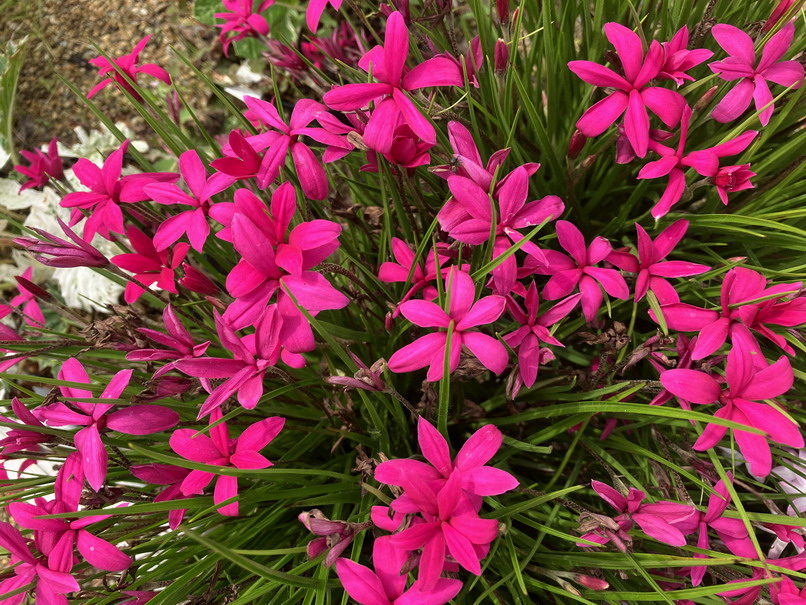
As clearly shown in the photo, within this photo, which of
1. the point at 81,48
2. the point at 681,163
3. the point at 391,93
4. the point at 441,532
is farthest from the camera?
the point at 81,48

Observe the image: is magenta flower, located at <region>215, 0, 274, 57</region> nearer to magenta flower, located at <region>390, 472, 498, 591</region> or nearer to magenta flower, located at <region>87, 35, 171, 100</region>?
magenta flower, located at <region>87, 35, 171, 100</region>

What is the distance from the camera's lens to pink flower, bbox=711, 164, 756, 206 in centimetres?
91

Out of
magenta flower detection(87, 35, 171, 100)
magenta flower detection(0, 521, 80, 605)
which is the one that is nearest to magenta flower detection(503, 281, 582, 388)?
magenta flower detection(0, 521, 80, 605)

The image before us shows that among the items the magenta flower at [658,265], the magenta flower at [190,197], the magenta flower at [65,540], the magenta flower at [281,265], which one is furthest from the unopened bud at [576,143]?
the magenta flower at [65,540]

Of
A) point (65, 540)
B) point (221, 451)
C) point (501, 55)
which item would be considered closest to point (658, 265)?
point (501, 55)

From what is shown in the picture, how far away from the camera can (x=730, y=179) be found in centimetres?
92

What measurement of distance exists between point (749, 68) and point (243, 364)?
0.95m

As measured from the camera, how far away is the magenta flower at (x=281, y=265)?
0.73 meters

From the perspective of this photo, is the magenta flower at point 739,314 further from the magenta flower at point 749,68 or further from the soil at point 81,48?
the soil at point 81,48

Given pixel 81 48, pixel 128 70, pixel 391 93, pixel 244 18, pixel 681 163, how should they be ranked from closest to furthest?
pixel 391 93, pixel 681 163, pixel 128 70, pixel 244 18, pixel 81 48

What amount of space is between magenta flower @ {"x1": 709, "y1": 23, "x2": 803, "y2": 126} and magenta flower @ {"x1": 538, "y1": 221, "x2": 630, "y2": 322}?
34 centimetres

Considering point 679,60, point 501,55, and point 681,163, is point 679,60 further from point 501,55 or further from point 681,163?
→ point 501,55

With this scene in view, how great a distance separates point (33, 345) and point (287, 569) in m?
0.68

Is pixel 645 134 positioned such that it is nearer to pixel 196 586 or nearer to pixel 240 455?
pixel 240 455
